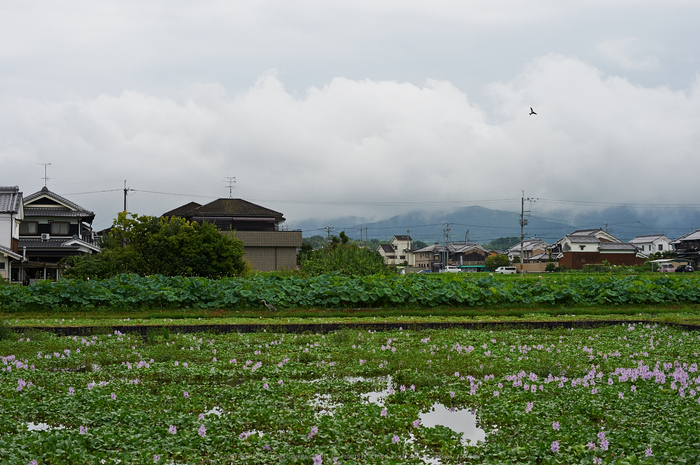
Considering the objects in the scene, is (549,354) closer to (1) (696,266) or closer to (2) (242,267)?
(2) (242,267)

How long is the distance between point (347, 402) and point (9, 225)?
40.1 meters

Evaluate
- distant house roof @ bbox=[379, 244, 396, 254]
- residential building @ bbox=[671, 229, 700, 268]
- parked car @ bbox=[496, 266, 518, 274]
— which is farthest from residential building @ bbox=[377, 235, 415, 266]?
residential building @ bbox=[671, 229, 700, 268]

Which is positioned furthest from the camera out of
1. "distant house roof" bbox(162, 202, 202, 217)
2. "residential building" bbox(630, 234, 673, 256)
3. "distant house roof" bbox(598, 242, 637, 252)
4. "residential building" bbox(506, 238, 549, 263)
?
"residential building" bbox(506, 238, 549, 263)

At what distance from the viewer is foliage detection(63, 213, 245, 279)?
2591cm

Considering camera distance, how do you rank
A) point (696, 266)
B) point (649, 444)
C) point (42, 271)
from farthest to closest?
point (696, 266)
point (42, 271)
point (649, 444)

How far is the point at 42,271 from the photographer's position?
2053 inches

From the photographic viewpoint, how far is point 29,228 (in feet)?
169

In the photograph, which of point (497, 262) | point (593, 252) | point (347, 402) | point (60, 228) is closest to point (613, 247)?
point (593, 252)

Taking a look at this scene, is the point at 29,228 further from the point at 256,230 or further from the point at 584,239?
the point at 584,239

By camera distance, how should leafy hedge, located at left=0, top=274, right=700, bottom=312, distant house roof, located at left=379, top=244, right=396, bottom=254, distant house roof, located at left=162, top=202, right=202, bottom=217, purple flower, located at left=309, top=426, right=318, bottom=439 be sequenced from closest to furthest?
purple flower, located at left=309, top=426, right=318, bottom=439, leafy hedge, located at left=0, top=274, right=700, bottom=312, distant house roof, located at left=162, top=202, right=202, bottom=217, distant house roof, located at left=379, top=244, right=396, bottom=254

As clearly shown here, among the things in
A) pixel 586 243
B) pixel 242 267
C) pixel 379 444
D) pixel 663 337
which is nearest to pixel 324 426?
pixel 379 444

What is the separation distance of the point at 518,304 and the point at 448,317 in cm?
369

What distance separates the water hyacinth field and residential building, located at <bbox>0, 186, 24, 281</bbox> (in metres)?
30.1

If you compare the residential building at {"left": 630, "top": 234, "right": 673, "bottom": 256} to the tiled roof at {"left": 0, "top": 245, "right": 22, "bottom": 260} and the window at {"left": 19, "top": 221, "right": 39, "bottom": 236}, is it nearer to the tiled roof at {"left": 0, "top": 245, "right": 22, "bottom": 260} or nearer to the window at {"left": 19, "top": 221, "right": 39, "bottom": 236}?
the window at {"left": 19, "top": 221, "right": 39, "bottom": 236}
